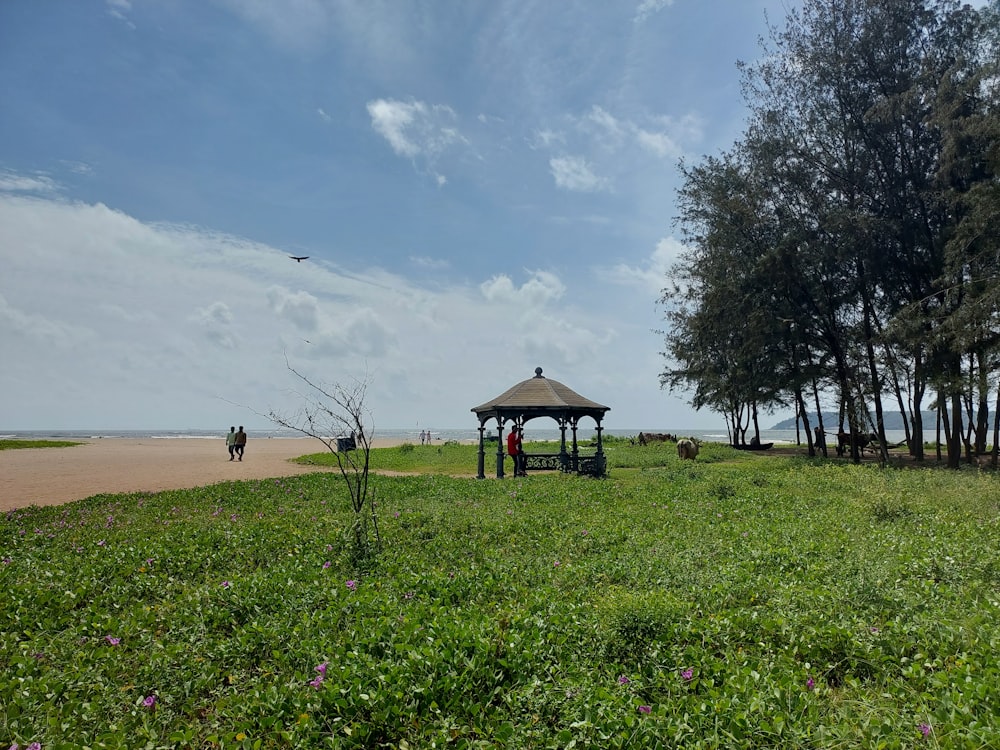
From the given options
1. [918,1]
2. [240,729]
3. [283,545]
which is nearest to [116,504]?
[283,545]

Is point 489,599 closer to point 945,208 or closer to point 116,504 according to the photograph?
point 116,504

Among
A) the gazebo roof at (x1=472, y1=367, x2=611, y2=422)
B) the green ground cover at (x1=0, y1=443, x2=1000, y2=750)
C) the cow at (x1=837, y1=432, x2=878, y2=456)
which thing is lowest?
the green ground cover at (x1=0, y1=443, x2=1000, y2=750)

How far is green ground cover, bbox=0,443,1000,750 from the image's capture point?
3.70 metres

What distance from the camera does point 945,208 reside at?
1991 centimetres

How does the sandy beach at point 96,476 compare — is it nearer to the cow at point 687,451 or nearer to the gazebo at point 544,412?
the gazebo at point 544,412

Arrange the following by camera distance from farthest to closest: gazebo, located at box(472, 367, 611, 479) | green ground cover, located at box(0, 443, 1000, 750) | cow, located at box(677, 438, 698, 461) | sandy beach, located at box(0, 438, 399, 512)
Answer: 1. cow, located at box(677, 438, 698, 461)
2. gazebo, located at box(472, 367, 611, 479)
3. sandy beach, located at box(0, 438, 399, 512)
4. green ground cover, located at box(0, 443, 1000, 750)

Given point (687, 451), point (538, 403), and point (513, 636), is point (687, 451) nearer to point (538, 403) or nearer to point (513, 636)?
point (538, 403)

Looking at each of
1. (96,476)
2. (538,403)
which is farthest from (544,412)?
(96,476)

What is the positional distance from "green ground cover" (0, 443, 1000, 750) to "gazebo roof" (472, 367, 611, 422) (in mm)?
10710

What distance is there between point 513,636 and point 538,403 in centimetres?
1587

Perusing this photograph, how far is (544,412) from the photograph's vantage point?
68.0ft

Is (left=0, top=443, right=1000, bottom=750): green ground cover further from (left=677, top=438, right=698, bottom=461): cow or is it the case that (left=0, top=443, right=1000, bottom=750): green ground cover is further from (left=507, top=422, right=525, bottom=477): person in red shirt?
(left=677, top=438, right=698, bottom=461): cow

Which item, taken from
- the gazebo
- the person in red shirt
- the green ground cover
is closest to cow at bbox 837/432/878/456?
the gazebo

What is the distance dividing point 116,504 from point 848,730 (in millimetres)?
14732
